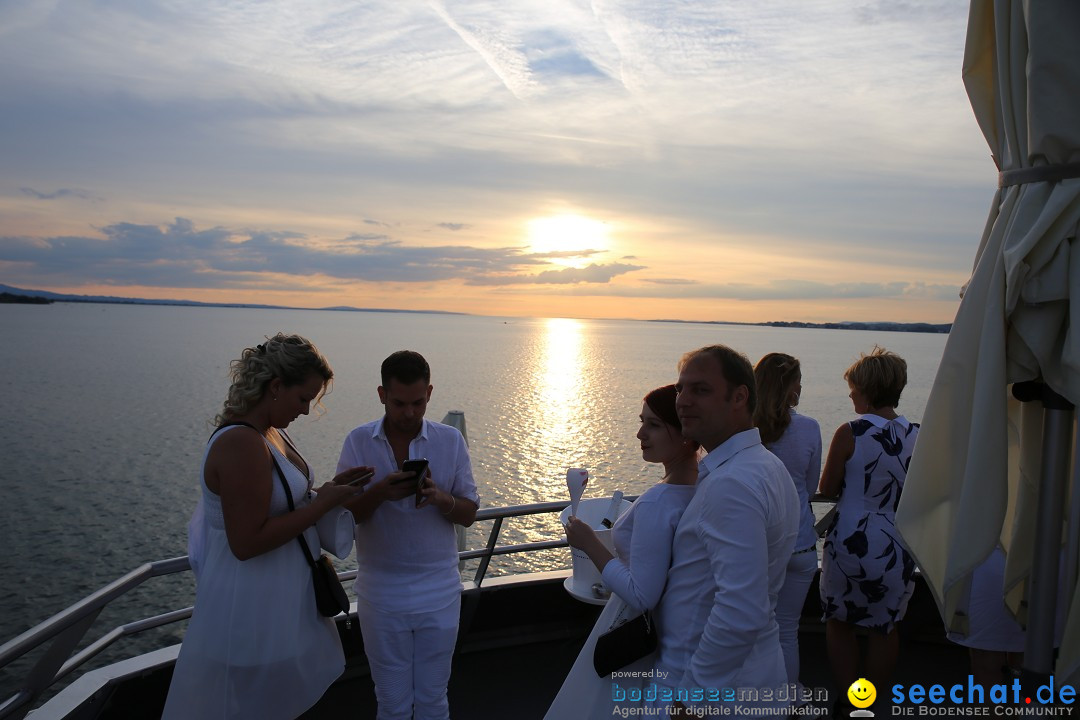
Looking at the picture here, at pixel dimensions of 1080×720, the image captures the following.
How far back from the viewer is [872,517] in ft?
13.5

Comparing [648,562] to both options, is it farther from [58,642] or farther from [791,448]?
[58,642]

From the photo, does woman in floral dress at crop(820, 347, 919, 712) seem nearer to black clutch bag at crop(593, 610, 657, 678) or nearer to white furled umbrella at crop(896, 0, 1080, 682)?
white furled umbrella at crop(896, 0, 1080, 682)

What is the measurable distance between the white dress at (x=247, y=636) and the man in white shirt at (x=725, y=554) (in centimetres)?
150

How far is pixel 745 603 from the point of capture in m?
2.20

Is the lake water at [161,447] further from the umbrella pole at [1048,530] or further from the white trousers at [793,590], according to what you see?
the umbrella pole at [1048,530]

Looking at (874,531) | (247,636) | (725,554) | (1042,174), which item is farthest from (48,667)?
(874,531)

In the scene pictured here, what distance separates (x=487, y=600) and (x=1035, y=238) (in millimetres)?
3662

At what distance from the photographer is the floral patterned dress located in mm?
4090

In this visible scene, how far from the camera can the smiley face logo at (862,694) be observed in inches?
164

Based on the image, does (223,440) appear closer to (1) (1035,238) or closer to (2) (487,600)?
(2) (487,600)

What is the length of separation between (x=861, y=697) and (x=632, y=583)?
2.51 metres

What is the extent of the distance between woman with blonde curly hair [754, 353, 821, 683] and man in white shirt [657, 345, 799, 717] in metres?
1.71

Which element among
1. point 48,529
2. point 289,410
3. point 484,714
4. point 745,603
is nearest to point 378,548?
point 289,410

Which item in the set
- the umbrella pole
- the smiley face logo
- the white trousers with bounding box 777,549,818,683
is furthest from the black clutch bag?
the smiley face logo
